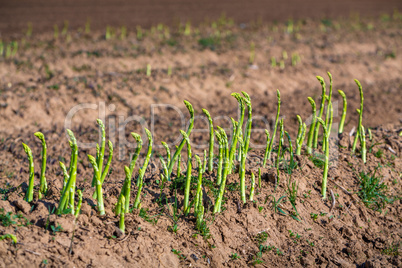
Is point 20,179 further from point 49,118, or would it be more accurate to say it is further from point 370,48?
point 370,48

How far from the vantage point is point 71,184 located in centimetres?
274

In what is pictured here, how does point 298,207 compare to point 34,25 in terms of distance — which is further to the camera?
point 34,25

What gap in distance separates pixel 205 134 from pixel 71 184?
9.35 feet

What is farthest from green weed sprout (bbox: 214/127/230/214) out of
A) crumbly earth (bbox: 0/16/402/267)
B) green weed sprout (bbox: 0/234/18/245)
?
green weed sprout (bbox: 0/234/18/245)

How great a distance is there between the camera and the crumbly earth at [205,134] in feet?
9.34

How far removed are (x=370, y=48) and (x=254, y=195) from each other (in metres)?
6.80

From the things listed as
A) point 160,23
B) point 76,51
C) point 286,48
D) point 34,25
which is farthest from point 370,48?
point 34,25

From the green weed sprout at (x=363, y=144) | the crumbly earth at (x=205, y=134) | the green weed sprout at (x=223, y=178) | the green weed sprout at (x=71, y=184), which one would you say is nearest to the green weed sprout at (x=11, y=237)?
the crumbly earth at (x=205, y=134)

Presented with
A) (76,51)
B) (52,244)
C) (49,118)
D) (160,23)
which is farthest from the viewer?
(160,23)

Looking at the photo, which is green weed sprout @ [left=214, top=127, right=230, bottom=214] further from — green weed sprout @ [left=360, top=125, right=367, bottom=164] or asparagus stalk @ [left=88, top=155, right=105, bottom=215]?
green weed sprout @ [left=360, top=125, right=367, bottom=164]

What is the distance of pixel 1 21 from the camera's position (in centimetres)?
907

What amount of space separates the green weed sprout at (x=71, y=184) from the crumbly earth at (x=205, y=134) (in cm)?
11

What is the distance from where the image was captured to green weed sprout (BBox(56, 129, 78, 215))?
2.72m

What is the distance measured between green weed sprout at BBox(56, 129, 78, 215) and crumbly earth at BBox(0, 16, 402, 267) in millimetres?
109
